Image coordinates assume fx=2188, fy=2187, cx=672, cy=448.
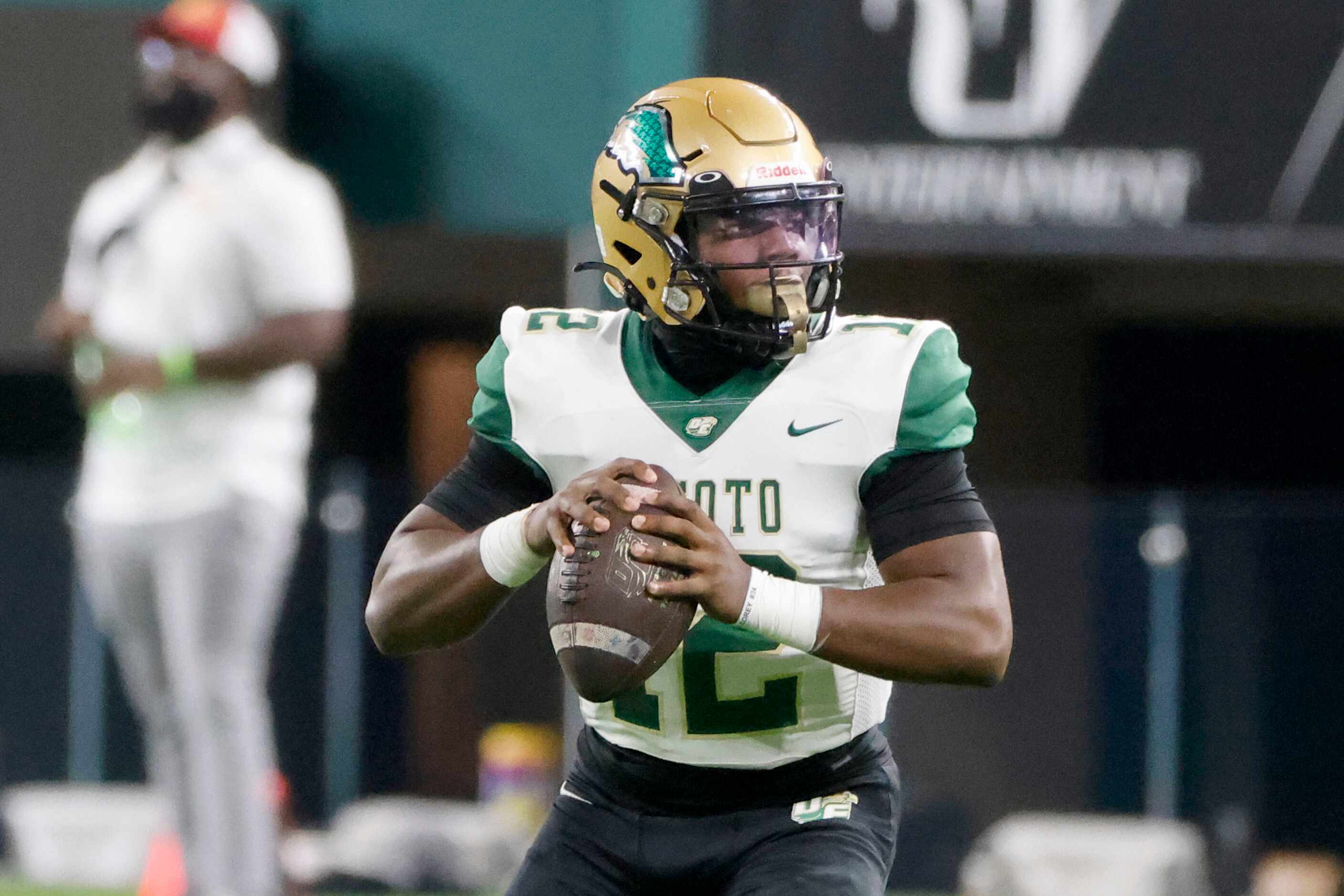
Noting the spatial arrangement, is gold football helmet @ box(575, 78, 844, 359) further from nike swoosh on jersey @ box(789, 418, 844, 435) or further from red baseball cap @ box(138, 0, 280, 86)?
red baseball cap @ box(138, 0, 280, 86)

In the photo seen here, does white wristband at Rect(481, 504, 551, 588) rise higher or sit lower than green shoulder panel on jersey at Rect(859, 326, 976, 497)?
lower

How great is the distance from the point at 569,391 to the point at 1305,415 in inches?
228

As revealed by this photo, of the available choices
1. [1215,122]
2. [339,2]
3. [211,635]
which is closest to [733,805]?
[211,635]

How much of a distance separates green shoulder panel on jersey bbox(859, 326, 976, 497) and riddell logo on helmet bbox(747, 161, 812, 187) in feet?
0.90

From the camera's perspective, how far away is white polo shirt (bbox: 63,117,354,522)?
16.0 ft

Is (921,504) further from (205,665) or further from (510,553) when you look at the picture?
(205,665)

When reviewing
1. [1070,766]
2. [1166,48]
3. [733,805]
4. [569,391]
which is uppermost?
[1166,48]

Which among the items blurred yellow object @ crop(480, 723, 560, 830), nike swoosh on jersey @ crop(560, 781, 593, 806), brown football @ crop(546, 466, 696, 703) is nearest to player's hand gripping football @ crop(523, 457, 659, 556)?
brown football @ crop(546, 466, 696, 703)

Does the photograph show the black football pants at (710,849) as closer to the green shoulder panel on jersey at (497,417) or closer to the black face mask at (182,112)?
the green shoulder panel on jersey at (497,417)

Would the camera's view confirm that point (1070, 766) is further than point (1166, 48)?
Yes

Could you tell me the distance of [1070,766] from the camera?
6.45 metres

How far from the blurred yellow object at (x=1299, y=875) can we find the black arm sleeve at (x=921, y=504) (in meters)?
3.91

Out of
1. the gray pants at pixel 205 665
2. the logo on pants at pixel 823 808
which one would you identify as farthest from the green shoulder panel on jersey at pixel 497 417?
the gray pants at pixel 205 665

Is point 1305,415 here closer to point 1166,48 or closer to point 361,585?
point 1166,48
